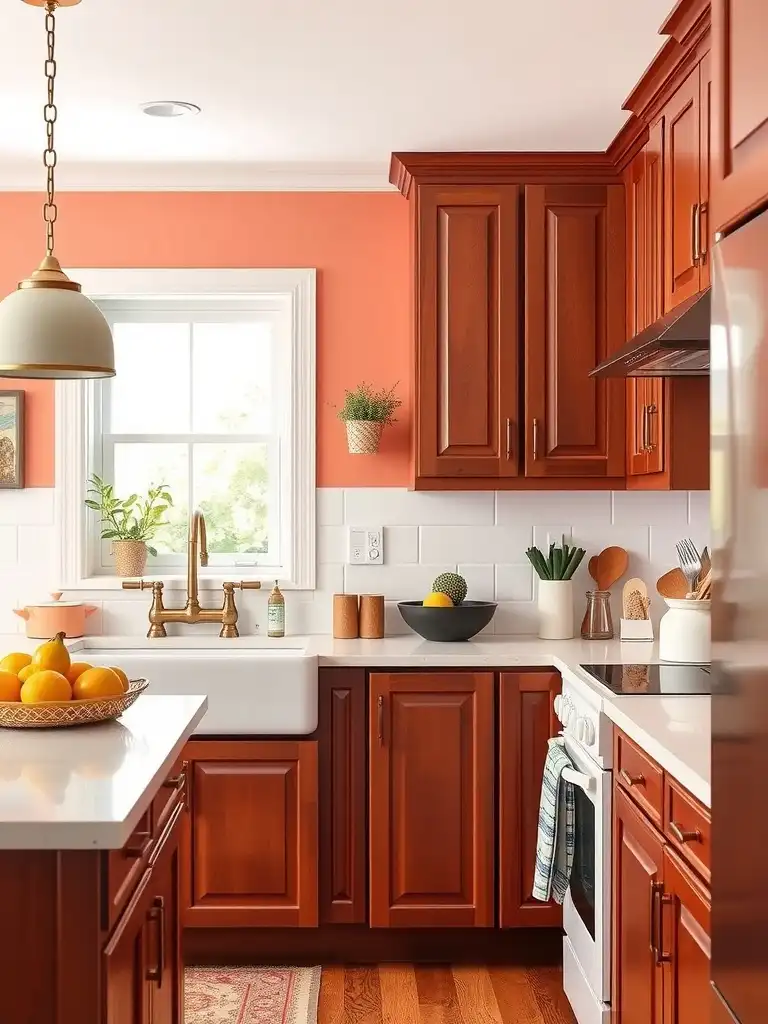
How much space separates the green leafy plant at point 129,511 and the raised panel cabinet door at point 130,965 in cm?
213

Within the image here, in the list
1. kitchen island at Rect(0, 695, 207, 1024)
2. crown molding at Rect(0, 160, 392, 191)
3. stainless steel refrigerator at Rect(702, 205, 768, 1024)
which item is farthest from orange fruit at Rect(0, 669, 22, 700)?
crown molding at Rect(0, 160, 392, 191)

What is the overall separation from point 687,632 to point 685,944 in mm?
1227

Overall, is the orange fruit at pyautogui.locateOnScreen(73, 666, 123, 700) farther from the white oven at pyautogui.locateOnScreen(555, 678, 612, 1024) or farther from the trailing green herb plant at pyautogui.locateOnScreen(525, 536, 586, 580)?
the trailing green herb plant at pyautogui.locateOnScreen(525, 536, 586, 580)

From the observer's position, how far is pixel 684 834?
1915mm

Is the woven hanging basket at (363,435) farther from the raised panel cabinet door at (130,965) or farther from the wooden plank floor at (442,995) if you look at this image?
the raised panel cabinet door at (130,965)

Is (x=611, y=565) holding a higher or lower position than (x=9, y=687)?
higher

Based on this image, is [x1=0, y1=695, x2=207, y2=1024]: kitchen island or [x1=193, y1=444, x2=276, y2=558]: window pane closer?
[x1=0, y1=695, x2=207, y2=1024]: kitchen island

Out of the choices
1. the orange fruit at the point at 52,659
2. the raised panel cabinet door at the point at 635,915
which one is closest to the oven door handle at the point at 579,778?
the raised panel cabinet door at the point at 635,915

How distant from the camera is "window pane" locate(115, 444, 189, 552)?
159 inches

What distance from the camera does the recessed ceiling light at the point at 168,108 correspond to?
124 inches

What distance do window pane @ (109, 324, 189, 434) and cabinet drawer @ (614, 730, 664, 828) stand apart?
224 centimetres

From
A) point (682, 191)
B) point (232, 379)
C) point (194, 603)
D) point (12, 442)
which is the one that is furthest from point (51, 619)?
point (682, 191)

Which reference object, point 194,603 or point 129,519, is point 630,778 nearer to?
point 194,603

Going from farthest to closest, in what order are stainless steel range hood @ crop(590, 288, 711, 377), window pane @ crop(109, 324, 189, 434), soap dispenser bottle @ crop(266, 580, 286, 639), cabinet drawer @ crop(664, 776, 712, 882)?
window pane @ crop(109, 324, 189, 434) → soap dispenser bottle @ crop(266, 580, 286, 639) → stainless steel range hood @ crop(590, 288, 711, 377) → cabinet drawer @ crop(664, 776, 712, 882)
